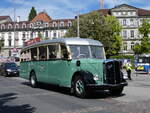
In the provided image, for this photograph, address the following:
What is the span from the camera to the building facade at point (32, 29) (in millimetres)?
105250

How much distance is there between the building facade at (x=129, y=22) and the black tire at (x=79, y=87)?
79.4m

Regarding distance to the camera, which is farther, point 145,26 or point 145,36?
point 145,36

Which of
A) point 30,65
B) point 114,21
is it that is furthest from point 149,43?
point 30,65

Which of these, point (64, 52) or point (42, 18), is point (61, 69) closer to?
point (64, 52)

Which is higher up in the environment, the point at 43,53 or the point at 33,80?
the point at 43,53

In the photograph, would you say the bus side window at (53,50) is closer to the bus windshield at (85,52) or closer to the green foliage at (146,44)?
the bus windshield at (85,52)

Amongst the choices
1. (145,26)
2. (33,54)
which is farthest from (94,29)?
(33,54)

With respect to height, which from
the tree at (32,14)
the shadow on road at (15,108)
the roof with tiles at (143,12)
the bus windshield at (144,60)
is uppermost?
the tree at (32,14)

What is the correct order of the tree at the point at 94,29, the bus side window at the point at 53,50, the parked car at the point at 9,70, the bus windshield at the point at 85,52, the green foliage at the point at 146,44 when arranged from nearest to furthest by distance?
the bus windshield at the point at 85,52, the bus side window at the point at 53,50, the parked car at the point at 9,70, the tree at the point at 94,29, the green foliage at the point at 146,44

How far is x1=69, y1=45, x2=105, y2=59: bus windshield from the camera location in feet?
45.1

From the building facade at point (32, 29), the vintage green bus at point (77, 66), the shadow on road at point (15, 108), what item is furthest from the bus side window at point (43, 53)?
the building facade at point (32, 29)

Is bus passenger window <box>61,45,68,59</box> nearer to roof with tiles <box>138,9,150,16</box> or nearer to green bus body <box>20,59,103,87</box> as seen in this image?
green bus body <box>20,59,103,87</box>

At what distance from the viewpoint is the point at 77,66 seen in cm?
1305

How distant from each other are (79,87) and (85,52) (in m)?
1.92
